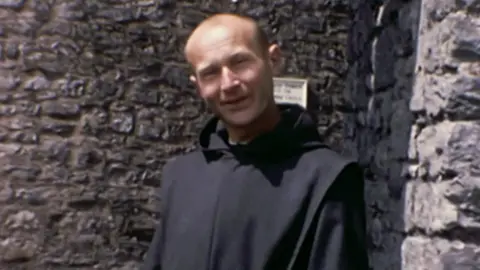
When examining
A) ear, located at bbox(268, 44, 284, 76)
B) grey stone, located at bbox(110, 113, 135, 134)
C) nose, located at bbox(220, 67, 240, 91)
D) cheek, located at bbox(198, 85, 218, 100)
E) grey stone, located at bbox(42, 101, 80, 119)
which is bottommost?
grey stone, located at bbox(110, 113, 135, 134)

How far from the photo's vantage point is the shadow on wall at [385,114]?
2537 millimetres

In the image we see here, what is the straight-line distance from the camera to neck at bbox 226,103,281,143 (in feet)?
5.74

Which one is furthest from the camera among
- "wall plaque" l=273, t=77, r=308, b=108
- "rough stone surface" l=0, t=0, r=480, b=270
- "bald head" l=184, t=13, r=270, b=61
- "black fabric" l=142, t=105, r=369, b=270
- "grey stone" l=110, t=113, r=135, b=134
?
"wall plaque" l=273, t=77, r=308, b=108

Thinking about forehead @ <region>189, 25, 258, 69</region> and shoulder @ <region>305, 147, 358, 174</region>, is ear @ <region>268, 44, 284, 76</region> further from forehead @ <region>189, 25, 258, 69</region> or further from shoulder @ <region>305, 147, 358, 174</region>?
shoulder @ <region>305, 147, 358, 174</region>

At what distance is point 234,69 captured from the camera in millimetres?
1695

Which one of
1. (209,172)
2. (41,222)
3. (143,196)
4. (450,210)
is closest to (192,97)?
(143,196)

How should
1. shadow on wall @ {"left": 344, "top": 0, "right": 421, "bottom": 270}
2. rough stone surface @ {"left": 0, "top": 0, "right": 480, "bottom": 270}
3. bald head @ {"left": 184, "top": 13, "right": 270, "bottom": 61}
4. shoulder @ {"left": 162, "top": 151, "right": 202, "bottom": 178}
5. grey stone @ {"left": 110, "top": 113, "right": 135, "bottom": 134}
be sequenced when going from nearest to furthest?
bald head @ {"left": 184, "top": 13, "right": 270, "bottom": 61} < shoulder @ {"left": 162, "top": 151, "right": 202, "bottom": 178} < shadow on wall @ {"left": 344, "top": 0, "right": 421, "bottom": 270} < rough stone surface @ {"left": 0, "top": 0, "right": 480, "bottom": 270} < grey stone @ {"left": 110, "top": 113, "right": 135, "bottom": 134}

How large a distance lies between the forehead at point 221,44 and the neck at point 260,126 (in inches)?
6.5

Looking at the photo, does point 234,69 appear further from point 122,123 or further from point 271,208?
point 122,123

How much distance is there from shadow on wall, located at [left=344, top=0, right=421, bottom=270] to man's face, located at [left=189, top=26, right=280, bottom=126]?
703 mm

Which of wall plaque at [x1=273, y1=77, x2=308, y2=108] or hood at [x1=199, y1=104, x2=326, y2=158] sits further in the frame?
wall plaque at [x1=273, y1=77, x2=308, y2=108]

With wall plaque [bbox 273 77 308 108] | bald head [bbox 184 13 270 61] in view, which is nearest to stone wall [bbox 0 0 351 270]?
wall plaque [bbox 273 77 308 108]

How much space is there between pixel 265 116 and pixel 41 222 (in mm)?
2263

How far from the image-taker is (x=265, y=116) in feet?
5.74
